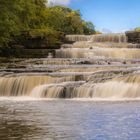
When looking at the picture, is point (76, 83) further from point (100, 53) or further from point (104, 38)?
point (104, 38)

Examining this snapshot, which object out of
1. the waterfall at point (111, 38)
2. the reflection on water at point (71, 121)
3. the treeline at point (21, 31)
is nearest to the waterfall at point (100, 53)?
the treeline at point (21, 31)

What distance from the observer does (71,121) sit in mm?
17453

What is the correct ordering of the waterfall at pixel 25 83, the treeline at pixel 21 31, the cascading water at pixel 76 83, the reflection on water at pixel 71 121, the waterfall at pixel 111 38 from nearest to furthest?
the reflection on water at pixel 71 121
the cascading water at pixel 76 83
the waterfall at pixel 25 83
the treeline at pixel 21 31
the waterfall at pixel 111 38

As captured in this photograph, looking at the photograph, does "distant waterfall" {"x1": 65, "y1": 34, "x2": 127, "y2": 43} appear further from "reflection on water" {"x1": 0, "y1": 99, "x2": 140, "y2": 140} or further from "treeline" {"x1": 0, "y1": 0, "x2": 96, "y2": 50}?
"reflection on water" {"x1": 0, "y1": 99, "x2": 140, "y2": 140}

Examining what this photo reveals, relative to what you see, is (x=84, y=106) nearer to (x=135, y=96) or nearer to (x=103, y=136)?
(x=135, y=96)

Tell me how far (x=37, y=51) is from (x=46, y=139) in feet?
126

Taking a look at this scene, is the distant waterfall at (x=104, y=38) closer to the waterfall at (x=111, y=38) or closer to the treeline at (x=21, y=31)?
the waterfall at (x=111, y=38)

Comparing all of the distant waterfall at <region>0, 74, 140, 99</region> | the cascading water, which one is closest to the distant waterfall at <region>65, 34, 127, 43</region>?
the cascading water

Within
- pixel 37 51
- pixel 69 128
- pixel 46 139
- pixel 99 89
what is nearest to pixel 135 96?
pixel 99 89

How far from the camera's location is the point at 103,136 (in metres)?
14.3

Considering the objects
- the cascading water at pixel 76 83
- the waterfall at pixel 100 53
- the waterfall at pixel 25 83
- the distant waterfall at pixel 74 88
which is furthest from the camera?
the waterfall at pixel 100 53

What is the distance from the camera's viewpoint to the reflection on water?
1464 centimetres

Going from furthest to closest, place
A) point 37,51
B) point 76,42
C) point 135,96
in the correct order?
point 76,42 < point 37,51 < point 135,96

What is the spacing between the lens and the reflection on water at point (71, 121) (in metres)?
14.6
